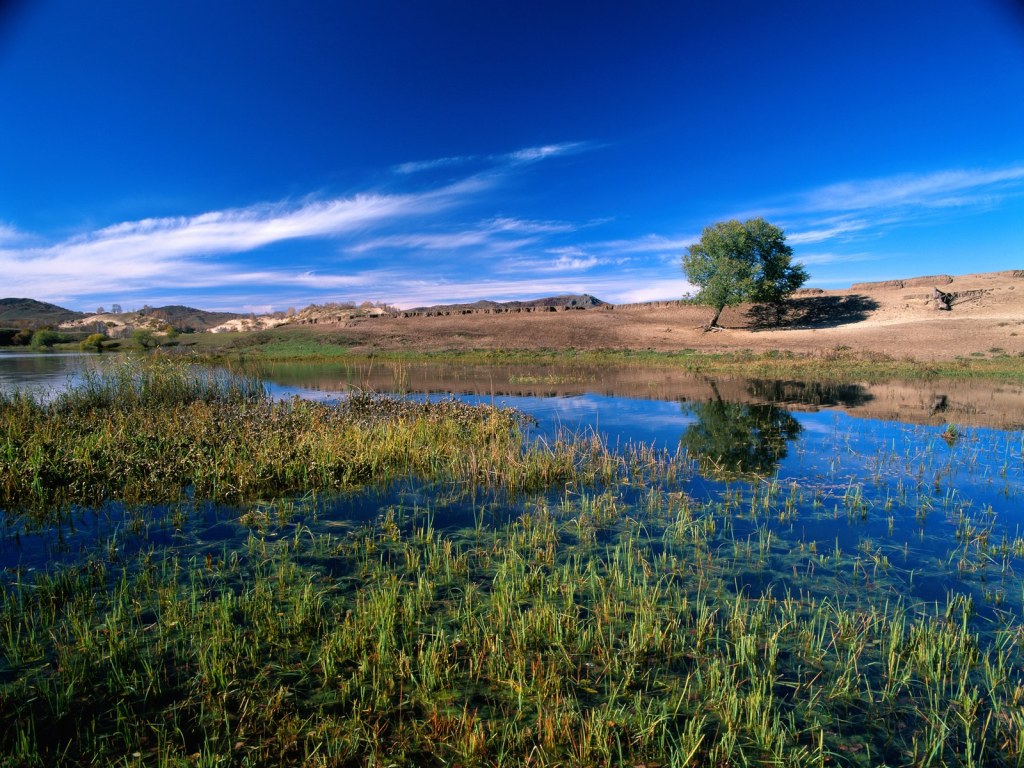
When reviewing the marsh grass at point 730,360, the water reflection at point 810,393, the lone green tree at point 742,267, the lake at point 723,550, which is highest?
the lone green tree at point 742,267

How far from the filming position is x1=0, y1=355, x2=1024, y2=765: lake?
4.08 m

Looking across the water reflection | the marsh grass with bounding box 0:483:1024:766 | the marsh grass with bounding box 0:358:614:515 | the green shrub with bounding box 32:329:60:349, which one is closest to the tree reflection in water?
the water reflection

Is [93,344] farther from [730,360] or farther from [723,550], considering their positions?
[723,550]

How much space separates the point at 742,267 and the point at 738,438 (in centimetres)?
4216

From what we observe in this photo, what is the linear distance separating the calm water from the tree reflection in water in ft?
0.19

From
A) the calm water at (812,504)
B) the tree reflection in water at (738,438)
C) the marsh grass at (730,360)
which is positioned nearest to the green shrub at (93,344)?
the marsh grass at (730,360)

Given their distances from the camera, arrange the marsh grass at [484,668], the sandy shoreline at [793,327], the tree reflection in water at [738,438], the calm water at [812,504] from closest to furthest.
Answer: the marsh grass at [484,668] → the calm water at [812,504] → the tree reflection in water at [738,438] → the sandy shoreline at [793,327]

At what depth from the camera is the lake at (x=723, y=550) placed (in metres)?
4.08

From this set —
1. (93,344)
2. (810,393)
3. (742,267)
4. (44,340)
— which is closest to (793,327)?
(742,267)

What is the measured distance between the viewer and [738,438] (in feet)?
45.1

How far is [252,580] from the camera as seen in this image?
5691 mm

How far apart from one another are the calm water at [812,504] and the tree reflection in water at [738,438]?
0.19ft

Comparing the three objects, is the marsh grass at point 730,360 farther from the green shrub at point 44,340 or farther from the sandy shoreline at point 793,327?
the green shrub at point 44,340

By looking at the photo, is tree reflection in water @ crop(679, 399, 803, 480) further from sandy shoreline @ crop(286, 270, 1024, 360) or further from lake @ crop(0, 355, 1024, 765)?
sandy shoreline @ crop(286, 270, 1024, 360)
